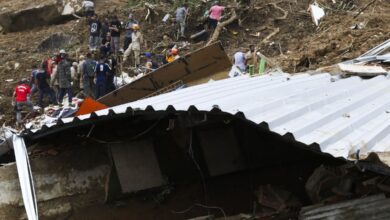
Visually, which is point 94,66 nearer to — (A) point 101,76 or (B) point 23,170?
(A) point 101,76

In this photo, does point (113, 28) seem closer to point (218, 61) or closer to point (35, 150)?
point (218, 61)

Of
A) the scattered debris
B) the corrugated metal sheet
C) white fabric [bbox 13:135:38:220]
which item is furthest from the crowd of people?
the corrugated metal sheet

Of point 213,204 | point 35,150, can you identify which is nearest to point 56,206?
point 35,150

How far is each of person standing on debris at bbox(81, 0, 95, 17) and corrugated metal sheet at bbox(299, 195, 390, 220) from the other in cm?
1731

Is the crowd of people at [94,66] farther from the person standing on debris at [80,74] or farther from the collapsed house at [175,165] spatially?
the collapsed house at [175,165]

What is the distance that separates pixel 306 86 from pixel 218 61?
545 centimetres

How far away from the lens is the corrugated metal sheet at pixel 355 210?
205 inches

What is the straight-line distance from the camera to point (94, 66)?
49.8 ft

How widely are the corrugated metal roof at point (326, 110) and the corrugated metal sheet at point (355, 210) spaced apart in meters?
0.57

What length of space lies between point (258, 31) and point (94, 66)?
7.38m

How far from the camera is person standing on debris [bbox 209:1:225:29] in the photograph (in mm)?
20172

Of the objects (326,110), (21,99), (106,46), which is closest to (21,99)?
(21,99)

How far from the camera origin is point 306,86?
24.3 feet

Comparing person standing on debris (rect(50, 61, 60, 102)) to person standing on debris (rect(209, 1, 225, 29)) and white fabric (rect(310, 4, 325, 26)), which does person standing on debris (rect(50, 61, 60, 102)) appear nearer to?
person standing on debris (rect(209, 1, 225, 29))
